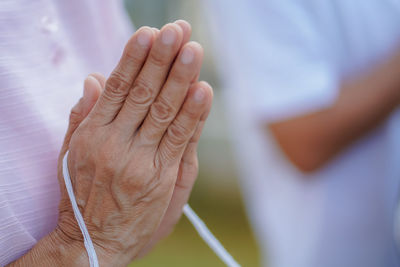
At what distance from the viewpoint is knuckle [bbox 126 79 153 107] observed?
581mm

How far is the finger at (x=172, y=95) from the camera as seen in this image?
0.58 metres

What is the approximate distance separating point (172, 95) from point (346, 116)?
558 millimetres

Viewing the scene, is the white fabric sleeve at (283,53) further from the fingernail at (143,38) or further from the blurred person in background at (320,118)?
the fingernail at (143,38)

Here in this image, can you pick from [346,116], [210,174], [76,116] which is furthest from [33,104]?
[210,174]

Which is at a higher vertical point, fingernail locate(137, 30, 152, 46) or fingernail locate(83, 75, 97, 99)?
fingernail locate(137, 30, 152, 46)

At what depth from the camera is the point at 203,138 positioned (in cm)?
372

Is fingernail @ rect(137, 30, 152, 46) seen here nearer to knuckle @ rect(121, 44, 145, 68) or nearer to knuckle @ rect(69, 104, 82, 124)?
knuckle @ rect(121, 44, 145, 68)

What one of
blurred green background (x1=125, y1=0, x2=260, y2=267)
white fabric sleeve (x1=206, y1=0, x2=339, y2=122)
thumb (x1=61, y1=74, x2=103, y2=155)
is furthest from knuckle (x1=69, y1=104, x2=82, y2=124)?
blurred green background (x1=125, y1=0, x2=260, y2=267)

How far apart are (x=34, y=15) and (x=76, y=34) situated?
0.10 meters

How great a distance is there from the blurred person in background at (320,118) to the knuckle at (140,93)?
1.58 feet

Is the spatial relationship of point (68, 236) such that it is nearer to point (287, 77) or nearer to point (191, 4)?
point (287, 77)

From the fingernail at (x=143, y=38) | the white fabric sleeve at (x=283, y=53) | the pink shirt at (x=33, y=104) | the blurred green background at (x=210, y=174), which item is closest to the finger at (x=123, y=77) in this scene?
the fingernail at (x=143, y=38)

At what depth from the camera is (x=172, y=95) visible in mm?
→ 589

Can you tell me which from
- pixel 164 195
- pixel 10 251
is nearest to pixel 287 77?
pixel 164 195
